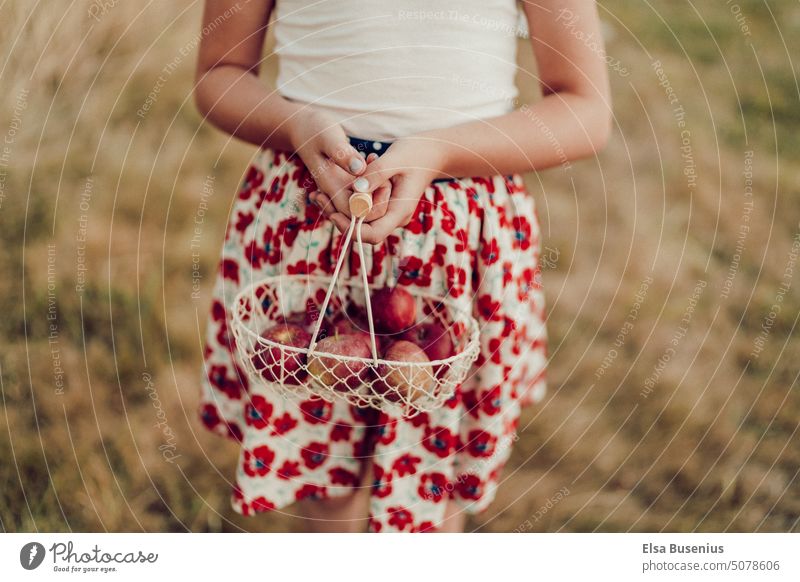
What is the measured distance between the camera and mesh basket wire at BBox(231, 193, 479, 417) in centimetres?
53

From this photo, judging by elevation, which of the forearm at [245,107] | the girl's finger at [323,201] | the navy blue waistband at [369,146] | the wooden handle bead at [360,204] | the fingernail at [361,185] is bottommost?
the girl's finger at [323,201]

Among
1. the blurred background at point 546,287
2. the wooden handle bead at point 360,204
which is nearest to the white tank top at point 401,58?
the wooden handle bead at point 360,204

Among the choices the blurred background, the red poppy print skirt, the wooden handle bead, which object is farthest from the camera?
the blurred background

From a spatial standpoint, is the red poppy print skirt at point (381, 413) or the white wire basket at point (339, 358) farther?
the red poppy print skirt at point (381, 413)

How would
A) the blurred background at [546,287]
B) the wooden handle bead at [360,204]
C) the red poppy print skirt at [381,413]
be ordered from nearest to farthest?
the wooden handle bead at [360,204] → the red poppy print skirt at [381,413] → the blurred background at [546,287]

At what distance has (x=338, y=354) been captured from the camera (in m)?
0.55

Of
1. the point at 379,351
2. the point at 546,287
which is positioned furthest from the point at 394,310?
the point at 546,287

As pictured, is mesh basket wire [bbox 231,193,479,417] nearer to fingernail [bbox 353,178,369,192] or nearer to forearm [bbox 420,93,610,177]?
fingernail [bbox 353,178,369,192]

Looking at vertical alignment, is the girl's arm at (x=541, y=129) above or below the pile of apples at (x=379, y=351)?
above

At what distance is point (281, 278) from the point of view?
2.12 feet

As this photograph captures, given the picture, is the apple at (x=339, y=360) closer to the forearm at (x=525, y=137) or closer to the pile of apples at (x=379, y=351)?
the pile of apples at (x=379, y=351)

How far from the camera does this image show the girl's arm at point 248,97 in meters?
0.58

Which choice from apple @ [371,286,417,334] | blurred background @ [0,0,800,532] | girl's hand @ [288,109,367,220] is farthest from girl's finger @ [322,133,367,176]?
blurred background @ [0,0,800,532]
